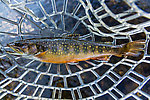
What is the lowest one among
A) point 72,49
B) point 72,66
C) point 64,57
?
point 72,66

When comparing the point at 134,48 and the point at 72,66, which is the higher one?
the point at 134,48

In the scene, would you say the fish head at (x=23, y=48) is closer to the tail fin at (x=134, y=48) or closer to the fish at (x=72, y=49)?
the fish at (x=72, y=49)

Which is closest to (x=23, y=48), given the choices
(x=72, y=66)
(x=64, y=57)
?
(x=64, y=57)

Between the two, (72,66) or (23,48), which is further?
(72,66)

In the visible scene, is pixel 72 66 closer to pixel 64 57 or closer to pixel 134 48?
pixel 64 57

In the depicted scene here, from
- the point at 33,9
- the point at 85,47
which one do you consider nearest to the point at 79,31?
the point at 85,47

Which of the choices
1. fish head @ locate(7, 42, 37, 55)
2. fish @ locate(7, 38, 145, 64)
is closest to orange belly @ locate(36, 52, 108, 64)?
fish @ locate(7, 38, 145, 64)

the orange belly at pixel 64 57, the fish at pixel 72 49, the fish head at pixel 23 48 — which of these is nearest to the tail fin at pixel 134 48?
the fish at pixel 72 49

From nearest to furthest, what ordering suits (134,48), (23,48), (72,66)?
1. (23,48)
2. (134,48)
3. (72,66)
